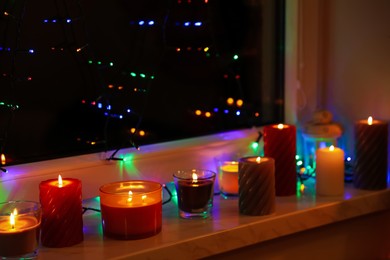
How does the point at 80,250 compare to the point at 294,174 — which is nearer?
the point at 80,250

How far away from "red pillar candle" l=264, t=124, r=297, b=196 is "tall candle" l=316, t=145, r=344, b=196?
0.07 metres

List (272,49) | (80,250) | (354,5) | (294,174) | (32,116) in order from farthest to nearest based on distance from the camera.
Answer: (272,49)
(354,5)
(294,174)
(32,116)
(80,250)

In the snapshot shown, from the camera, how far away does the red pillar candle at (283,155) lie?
142 cm

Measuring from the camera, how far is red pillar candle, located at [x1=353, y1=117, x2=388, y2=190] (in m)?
1.42

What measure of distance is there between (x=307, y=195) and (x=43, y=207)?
68 cm

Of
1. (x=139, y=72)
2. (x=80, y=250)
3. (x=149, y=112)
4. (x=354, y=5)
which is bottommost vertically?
(x=80, y=250)

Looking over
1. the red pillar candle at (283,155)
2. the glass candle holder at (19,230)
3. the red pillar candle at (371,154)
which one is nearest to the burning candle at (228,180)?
the red pillar candle at (283,155)

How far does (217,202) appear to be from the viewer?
A: 54.8 inches

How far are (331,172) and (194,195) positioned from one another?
1.27ft

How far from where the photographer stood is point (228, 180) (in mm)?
1411

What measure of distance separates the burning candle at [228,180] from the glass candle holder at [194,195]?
0.13 meters

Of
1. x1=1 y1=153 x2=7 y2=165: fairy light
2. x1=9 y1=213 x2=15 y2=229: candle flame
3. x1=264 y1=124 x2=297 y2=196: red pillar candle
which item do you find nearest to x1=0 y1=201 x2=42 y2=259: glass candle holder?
x1=9 y1=213 x2=15 y2=229: candle flame

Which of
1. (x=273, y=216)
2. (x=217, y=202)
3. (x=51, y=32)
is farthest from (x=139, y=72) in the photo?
(x=273, y=216)

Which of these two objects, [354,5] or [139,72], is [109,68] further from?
[354,5]
